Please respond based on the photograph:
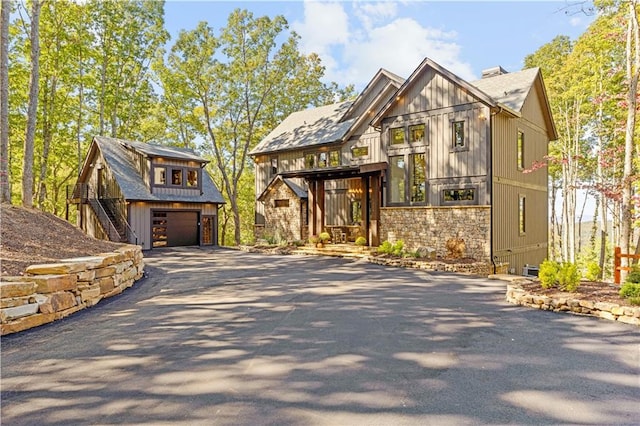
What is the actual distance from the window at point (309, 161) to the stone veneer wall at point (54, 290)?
15.3 metres

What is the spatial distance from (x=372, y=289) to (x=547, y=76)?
23.6 metres

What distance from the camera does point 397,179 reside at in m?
16.9

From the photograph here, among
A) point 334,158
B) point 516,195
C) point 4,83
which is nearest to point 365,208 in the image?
point 334,158

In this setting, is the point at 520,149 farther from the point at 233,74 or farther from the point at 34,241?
the point at 233,74

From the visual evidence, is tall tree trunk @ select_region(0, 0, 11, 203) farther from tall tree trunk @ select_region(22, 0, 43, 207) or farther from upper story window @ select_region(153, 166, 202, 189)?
upper story window @ select_region(153, 166, 202, 189)

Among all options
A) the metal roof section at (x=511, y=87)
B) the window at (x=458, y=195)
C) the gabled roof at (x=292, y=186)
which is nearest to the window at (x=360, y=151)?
the gabled roof at (x=292, y=186)

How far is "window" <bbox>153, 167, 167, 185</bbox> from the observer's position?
70.0ft

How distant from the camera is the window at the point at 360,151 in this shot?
1959cm

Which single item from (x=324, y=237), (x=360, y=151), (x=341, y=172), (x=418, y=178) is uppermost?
(x=360, y=151)

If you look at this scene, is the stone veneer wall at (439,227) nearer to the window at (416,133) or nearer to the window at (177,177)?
the window at (416,133)

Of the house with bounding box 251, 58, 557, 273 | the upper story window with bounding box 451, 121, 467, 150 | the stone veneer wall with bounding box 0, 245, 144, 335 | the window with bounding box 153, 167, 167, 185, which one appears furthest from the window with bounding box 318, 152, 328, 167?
the stone veneer wall with bounding box 0, 245, 144, 335

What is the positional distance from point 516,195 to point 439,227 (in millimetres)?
4009

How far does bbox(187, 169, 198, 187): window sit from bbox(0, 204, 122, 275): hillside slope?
40.2 ft

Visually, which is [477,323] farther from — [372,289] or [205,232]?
[205,232]
